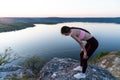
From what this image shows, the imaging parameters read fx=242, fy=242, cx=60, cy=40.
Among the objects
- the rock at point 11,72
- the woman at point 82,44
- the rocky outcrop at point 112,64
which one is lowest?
the rocky outcrop at point 112,64

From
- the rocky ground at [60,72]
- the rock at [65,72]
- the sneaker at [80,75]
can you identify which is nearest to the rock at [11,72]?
the rocky ground at [60,72]

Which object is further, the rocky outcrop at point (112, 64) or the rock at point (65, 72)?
the rocky outcrop at point (112, 64)

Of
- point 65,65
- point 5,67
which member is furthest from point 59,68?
point 5,67

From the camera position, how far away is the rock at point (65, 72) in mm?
13383

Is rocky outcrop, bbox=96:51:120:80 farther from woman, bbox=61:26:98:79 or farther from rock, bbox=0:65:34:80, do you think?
woman, bbox=61:26:98:79

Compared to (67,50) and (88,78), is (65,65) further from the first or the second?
(67,50)

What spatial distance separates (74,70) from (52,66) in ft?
5.29

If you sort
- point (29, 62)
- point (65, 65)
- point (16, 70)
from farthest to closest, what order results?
point (29, 62)
point (16, 70)
point (65, 65)

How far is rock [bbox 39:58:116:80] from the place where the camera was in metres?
13.4

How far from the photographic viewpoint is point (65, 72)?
13.9 metres

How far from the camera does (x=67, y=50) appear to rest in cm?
12225

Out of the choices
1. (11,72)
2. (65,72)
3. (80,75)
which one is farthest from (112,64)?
(80,75)

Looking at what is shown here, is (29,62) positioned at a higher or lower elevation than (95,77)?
lower

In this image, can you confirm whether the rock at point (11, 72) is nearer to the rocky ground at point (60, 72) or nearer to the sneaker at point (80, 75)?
the rocky ground at point (60, 72)
